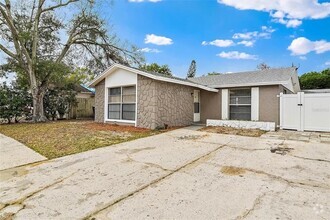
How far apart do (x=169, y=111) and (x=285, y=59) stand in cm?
1818

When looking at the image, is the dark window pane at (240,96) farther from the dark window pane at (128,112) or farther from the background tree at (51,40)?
the background tree at (51,40)

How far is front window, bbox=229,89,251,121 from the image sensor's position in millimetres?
11373

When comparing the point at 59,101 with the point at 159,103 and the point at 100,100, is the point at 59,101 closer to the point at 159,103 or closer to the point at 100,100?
the point at 100,100

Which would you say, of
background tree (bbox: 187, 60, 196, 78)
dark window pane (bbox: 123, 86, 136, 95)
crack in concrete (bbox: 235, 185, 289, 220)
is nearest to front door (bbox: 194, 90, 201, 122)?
dark window pane (bbox: 123, 86, 136, 95)

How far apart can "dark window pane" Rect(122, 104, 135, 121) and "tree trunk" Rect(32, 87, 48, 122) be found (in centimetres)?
622

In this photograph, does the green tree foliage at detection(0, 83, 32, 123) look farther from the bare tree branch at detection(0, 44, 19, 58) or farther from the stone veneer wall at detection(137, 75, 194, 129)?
the stone veneer wall at detection(137, 75, 194, 129)

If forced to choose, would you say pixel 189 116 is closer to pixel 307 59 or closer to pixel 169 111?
pixel 169 111

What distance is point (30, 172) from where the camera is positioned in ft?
14.0

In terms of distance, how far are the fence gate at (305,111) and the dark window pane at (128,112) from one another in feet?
24.2

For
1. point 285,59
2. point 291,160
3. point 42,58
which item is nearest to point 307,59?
point 285,59

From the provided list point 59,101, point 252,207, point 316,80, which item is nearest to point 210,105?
point 252,207

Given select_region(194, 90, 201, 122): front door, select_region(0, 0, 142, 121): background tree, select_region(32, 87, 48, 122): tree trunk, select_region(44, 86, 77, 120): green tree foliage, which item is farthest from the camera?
select_region(44, 86, 77, 120): green tree foliage

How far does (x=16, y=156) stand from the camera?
5406 millimetres

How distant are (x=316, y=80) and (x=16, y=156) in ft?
91.0
